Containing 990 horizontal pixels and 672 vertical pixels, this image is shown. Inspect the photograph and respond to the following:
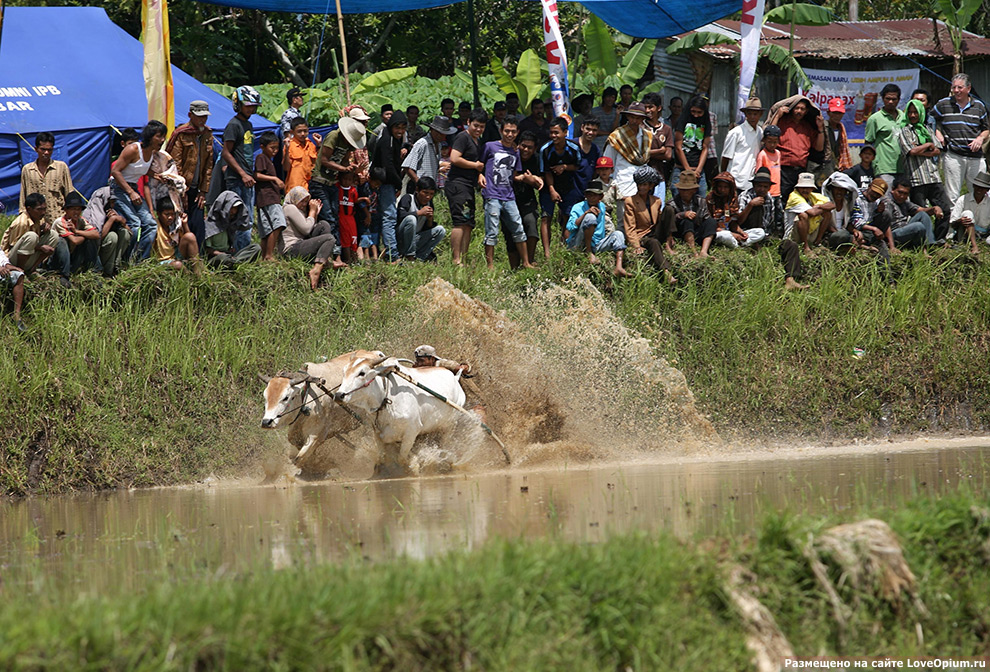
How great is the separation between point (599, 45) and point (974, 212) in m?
8.73

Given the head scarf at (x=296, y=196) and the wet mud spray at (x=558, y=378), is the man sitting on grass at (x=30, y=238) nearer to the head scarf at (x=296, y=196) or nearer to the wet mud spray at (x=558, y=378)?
the head scarf at (x=296, y=196)

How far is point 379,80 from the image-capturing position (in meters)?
22.0

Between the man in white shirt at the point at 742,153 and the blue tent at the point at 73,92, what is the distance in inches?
305

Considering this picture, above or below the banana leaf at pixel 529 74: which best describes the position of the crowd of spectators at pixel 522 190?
below

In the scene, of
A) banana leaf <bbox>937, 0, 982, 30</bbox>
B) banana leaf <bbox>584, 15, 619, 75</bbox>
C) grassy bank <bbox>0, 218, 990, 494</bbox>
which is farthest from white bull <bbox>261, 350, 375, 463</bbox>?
banana leaf <bbox>937, 0, 982, 30</bbox>

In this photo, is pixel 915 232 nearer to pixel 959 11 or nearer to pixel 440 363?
pixel 440 363

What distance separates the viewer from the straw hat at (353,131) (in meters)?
13.5

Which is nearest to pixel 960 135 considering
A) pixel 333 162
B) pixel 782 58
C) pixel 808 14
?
pixel 782 58

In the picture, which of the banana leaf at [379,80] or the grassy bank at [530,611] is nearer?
the grassy bank at [530,611]

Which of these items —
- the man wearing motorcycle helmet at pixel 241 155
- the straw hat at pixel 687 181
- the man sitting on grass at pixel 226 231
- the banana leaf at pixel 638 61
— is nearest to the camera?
the man sitting on grass at pixel 226 231

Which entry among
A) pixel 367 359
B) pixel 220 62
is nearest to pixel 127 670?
pixel 367 359

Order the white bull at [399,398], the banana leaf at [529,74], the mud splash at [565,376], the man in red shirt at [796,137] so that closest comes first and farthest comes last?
the white bull at [399,398] → the mud splash at [565,376] → the man in red shirt at [796,137] → the banana leaf at [529,74]

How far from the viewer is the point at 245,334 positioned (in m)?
12.8

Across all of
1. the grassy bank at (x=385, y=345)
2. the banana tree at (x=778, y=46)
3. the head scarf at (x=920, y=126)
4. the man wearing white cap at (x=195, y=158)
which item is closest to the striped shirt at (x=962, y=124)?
the head scarf at (x=920, y=126)
